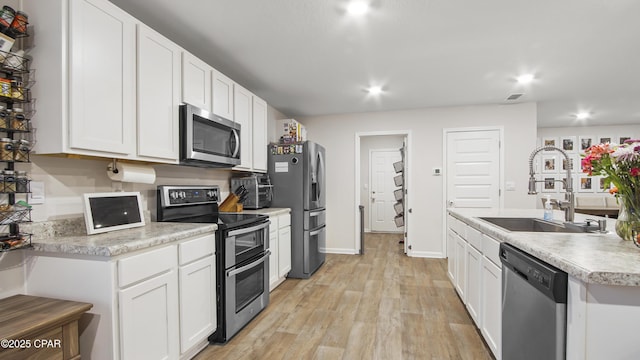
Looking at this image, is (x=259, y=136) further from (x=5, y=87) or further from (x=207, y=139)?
(x=5, y=87)

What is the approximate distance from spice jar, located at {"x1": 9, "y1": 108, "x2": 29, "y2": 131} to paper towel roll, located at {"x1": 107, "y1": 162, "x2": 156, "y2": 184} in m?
0.49

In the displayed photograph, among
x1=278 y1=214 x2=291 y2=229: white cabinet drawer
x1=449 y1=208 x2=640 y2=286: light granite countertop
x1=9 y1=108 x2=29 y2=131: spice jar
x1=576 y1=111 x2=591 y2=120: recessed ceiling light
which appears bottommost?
x1=278 y1=214 x2=291 y2=229: white cabinet drawer

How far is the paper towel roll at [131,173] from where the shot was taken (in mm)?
1885

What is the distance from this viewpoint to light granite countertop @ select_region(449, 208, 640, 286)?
3.05 ft

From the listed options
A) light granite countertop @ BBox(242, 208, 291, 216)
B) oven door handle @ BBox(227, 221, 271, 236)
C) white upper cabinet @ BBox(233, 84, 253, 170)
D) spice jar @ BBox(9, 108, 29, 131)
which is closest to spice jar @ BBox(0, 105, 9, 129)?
spice jar @ BBox(9, 108, 29, 131)

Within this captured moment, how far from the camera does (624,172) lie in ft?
4.20

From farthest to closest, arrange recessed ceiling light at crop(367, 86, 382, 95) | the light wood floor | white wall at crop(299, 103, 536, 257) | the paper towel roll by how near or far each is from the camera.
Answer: white wall at crop(299, 103, 536, 257) → recessed ceiling light at crop(367, 86, 382, 95) → the light wood floor → the paper towel roll

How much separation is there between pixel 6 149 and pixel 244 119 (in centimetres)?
189

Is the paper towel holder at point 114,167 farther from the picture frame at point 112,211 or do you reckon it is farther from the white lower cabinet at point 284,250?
the white lower cabinet at point 284,250

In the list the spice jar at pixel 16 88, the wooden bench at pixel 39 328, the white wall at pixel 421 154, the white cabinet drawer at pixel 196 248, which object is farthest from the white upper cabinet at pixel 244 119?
the white wall at pixel 421 154

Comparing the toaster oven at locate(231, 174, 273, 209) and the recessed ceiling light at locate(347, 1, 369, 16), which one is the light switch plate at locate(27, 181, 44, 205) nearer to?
the toaster oven at locate(231, 174, 273, 209)

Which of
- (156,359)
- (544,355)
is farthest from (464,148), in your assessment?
(156,359)

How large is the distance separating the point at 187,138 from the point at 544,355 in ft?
7.75

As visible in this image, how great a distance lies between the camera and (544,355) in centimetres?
117
